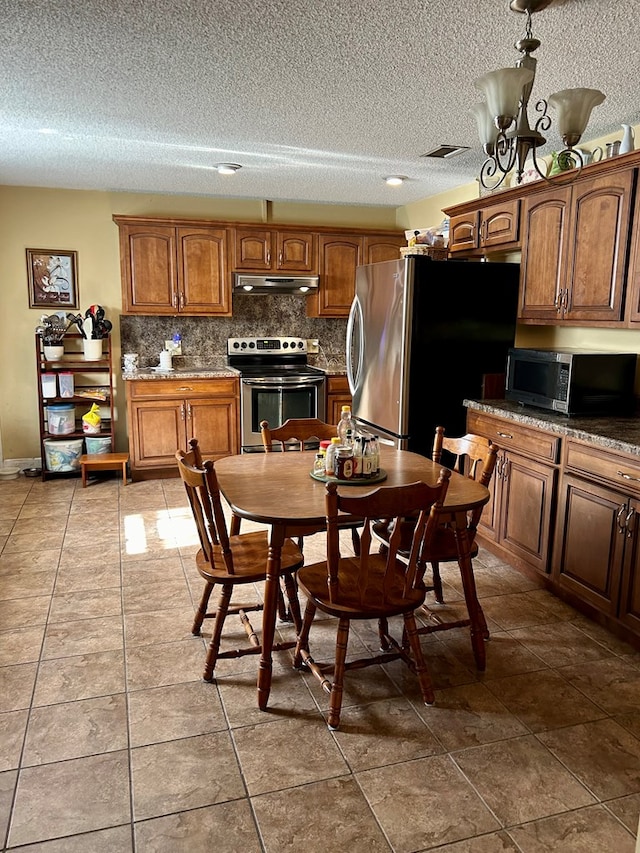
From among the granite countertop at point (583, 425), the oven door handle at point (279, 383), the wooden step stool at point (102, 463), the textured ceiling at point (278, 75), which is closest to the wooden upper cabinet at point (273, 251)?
the oven door handle at point (279, 383)

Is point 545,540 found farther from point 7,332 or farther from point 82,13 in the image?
point 7,332

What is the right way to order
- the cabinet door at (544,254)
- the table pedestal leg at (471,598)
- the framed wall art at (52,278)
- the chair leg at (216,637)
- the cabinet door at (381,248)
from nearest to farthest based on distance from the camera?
1. the chair leg at (216,637)
2. the table pedestal leg at (471,598)
3. the cabinet door at (544,254)
4. the framed wall art at (52,278)
5. the cabinet door at (381,248)

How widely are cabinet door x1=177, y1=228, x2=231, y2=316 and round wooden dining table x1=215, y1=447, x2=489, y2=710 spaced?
3000 millimetres

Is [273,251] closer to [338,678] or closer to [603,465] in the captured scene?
[603,465]

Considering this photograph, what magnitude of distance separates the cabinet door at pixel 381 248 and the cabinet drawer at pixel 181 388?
1808mm

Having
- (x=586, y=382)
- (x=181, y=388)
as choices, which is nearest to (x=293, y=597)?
(x=586, y=382)

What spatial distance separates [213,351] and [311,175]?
1.96 metres

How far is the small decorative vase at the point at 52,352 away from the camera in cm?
518

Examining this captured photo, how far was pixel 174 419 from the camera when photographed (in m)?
5.34

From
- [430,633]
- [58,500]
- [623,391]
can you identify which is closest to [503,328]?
[623,391]

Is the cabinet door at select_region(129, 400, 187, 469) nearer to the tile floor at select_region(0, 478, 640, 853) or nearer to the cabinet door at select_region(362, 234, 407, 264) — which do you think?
the tile floor at select_region(0, 478, 640, 853)

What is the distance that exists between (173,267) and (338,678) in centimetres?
421

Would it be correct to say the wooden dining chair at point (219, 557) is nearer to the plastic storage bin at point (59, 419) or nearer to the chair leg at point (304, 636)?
the chair leg at point (304, 636)

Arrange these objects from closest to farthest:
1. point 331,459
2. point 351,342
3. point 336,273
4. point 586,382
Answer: point 331,459 → point 586,382 → point 351,342 → point 336,273
